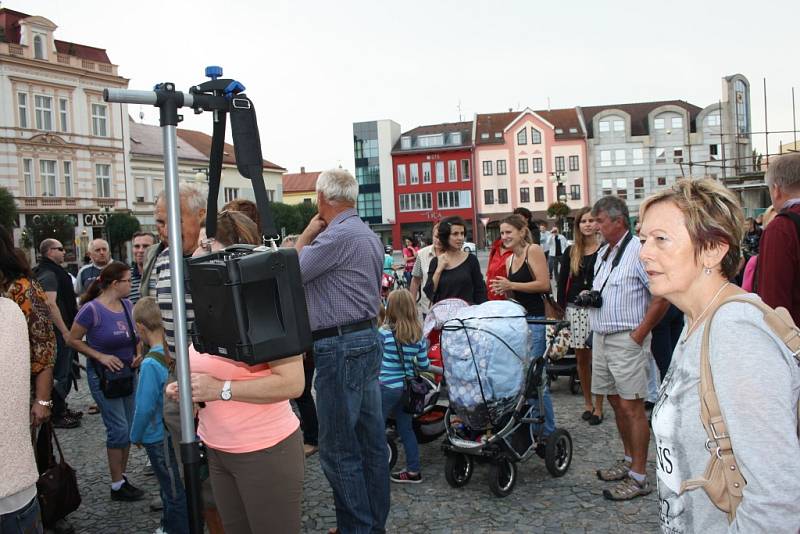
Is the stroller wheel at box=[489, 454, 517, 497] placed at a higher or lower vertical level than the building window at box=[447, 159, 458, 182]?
lower

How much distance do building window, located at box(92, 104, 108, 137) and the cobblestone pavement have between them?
44890 millimetres

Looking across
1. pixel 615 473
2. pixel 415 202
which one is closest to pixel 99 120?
pixel 415 202

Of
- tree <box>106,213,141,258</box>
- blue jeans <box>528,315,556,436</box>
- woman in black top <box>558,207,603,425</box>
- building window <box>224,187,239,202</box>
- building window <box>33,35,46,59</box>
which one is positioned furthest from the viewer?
building window <box>224,187,239,202</box>

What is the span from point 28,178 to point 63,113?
15.6ft

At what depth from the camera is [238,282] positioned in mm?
2154

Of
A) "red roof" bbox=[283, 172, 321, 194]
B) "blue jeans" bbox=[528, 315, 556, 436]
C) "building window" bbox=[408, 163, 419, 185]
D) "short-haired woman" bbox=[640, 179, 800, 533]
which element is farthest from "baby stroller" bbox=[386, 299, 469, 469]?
"red roof" bbox=[283, 172, 321, 194]

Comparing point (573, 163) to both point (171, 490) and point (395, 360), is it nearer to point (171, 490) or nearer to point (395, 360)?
point (395, 360)

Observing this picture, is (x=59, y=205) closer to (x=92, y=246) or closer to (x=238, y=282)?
(x=92, y=246)

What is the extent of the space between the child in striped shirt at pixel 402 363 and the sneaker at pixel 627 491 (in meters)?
1.38

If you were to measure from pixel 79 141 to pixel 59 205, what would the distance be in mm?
4451

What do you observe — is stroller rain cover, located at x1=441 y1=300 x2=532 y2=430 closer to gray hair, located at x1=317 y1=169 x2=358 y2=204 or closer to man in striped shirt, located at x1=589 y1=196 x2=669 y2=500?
man in striped shirt, located at x1=589 y1=196 x2=669 y2=500

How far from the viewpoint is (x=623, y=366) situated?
4547mm

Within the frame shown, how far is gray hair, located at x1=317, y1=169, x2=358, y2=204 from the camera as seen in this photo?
154 inches

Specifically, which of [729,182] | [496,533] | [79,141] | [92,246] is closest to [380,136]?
[79,141]
